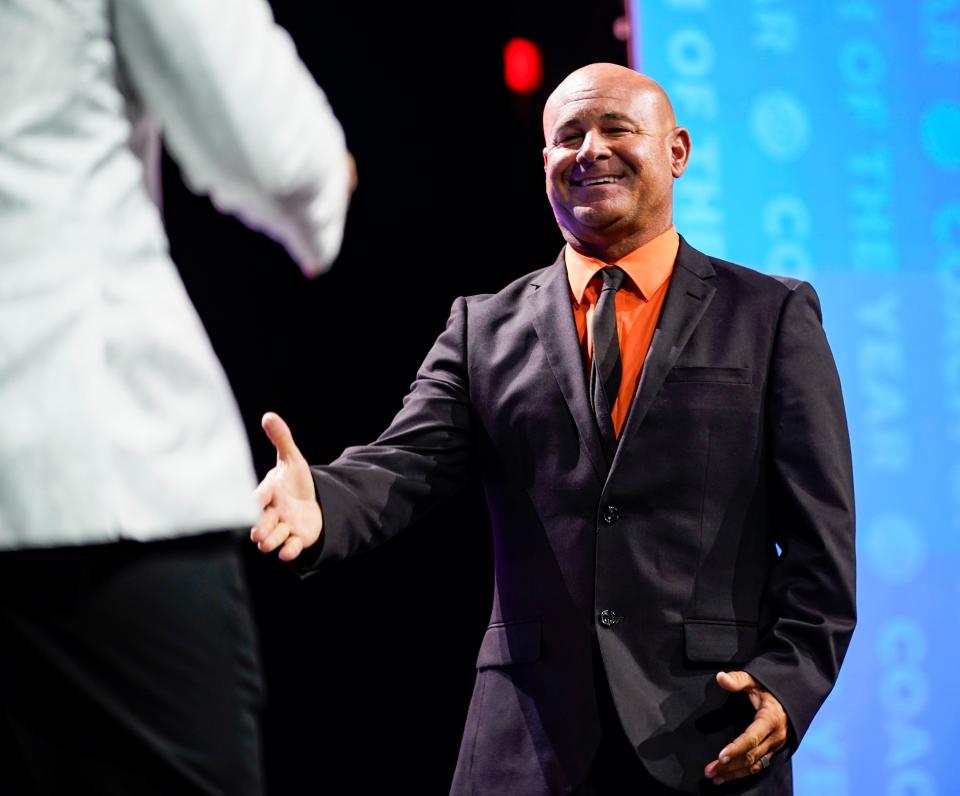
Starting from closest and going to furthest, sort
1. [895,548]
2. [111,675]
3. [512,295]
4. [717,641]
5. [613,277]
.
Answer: [111,675] → [717,641] → [613,277] → [512,295] → [895,548]

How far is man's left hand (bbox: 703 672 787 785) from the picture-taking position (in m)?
1.75

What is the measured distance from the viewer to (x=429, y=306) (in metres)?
3.15

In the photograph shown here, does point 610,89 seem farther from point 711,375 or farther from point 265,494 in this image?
point 265,494

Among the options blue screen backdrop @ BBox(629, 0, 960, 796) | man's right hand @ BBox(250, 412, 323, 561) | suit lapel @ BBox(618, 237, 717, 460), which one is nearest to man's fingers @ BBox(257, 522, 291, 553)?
man's right hand @ BBox(250, 412, 323, 561)

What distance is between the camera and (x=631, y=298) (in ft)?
6.89

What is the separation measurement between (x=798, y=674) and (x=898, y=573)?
4.41 ft

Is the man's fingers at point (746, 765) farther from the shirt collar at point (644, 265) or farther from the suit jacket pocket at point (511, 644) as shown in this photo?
the shirt collar at point (644, 265)

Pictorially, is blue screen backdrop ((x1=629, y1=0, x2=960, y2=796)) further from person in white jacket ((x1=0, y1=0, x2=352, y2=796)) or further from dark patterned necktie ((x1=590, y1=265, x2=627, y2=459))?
person in white jacket ((x1=0, y1=0, x2=352, y2=796))

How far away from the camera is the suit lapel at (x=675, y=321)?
1938 millimetres

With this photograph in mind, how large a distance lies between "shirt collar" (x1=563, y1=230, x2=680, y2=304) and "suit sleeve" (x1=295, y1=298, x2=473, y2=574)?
0.24m

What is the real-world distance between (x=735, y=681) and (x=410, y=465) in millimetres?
651

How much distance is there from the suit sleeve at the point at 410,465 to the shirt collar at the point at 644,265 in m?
0.24

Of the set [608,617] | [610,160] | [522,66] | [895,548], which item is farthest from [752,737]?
[522,66]

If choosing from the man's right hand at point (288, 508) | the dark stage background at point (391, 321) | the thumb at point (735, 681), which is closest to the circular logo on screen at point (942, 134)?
the dark stage background at point (391, 321)
